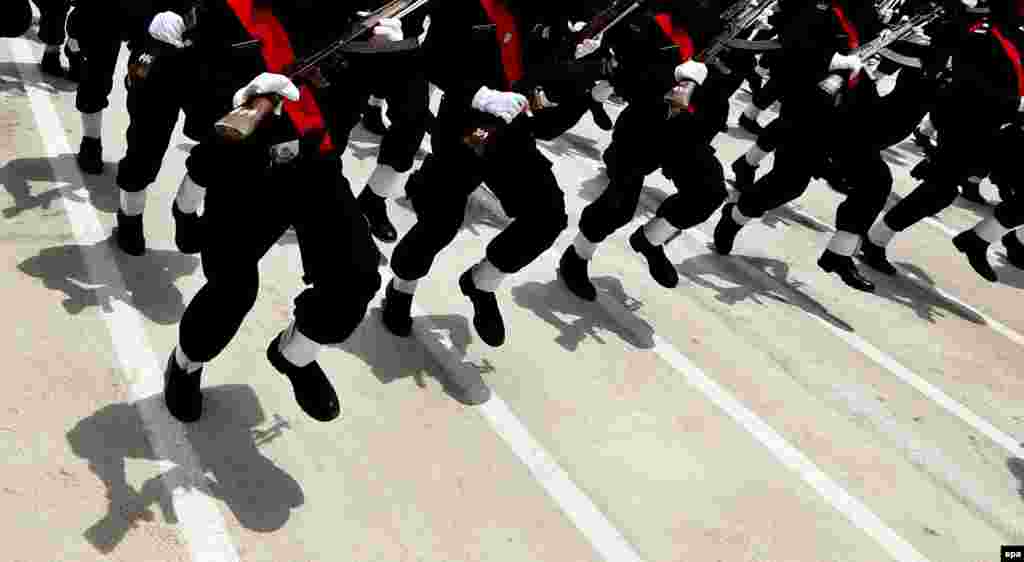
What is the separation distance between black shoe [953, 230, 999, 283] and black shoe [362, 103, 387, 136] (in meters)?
5.03

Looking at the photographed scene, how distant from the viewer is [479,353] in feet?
17.0

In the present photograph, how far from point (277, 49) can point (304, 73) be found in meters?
0.13

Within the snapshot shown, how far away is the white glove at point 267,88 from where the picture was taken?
316 centimetres

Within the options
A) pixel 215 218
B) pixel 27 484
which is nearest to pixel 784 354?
pixel 215 218

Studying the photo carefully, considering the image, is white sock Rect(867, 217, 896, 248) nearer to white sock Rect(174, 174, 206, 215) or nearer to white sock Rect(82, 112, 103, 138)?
white sock Rect(174, 174, 206, 215)

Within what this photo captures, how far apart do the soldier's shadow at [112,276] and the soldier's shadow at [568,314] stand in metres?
2.06

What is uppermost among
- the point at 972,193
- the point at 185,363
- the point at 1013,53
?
the point at 1013,53

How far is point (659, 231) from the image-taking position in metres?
6.11

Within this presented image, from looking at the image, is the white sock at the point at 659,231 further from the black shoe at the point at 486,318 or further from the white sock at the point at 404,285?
the white sock at the point at 404,285

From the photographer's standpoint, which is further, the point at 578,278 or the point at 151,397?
the point at 578,278

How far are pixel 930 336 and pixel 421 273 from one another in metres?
4.22

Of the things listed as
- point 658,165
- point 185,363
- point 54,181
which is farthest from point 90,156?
A: point 658,165

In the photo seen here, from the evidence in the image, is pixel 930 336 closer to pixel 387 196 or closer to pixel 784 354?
pixel 784 354

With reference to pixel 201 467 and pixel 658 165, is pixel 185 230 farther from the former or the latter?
pixel 658 165
